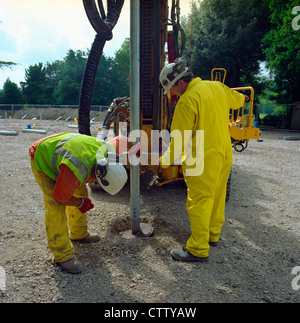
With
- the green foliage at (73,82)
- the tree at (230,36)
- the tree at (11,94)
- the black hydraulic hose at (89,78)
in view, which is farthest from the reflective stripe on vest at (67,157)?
the tree at (11,94)

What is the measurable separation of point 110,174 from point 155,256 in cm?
122

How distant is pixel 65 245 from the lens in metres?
2.82

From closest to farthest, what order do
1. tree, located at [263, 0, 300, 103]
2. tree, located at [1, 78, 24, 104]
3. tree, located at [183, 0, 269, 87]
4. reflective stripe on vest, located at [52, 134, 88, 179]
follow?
reflective stripe on vest, located at [52, 134, 88, 179] → tree, located at [263, 0, 300, 103] → tree, located at [183, 0, 269, 87] → tree, located at [1, 78, 24, 104]

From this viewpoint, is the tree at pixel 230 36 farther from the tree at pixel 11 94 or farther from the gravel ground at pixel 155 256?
the tree at pixel 11 94

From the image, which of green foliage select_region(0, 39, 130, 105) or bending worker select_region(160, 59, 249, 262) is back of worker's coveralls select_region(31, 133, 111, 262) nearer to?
bending worker select_region(160, 59, 249, 262)

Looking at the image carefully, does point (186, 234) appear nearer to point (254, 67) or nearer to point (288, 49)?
point (288, 49)

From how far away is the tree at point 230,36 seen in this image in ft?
61.5

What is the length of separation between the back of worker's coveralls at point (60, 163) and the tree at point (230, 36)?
18970mm

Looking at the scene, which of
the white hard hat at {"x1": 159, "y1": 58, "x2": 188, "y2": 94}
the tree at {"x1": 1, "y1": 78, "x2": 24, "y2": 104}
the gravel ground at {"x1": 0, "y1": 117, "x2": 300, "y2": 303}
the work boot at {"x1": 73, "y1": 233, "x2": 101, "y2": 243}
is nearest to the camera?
the gravel ground at {"x1": 0, "y1": 117, "x2": 300, "y2": 303}

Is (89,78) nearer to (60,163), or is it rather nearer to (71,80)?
(60,163)

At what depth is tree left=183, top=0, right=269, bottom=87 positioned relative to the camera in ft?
61.5

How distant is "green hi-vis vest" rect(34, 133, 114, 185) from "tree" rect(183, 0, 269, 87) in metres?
18.9

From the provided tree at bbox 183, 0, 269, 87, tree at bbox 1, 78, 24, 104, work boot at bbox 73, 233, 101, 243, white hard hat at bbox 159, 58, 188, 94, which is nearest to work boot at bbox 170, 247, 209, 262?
work boot at bbox 73, 233, 101, 243

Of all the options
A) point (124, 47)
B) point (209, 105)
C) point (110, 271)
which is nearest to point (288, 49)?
point (209, 105)
